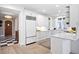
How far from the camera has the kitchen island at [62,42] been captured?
189cm

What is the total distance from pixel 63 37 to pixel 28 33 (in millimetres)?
660

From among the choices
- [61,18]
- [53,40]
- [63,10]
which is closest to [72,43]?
[53,40]

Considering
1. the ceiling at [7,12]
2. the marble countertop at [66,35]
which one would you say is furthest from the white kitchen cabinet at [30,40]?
the ceiling at [7,12]

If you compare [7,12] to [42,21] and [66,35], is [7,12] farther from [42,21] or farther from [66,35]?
[66,35]

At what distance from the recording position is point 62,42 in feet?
6.37

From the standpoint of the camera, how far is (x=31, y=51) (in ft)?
6.34

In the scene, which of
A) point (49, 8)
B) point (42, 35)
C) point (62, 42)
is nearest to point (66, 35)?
point (62, 42)

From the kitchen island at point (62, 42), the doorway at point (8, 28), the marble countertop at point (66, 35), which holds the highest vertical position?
the doorway at point (8, 28)

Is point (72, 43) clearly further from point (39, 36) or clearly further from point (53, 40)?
point (39, 36)

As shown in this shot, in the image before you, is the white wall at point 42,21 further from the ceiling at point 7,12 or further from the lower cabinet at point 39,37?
the ceiling at point 7,12

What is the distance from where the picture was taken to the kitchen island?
74.4 inches

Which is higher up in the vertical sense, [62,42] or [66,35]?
[66,35]

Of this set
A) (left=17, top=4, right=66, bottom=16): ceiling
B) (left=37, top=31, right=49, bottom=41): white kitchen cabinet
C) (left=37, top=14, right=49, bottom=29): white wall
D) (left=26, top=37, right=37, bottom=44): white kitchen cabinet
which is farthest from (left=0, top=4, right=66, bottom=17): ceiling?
(left=26, top=37, right=37, bottom=44): white kitchen cabinet
